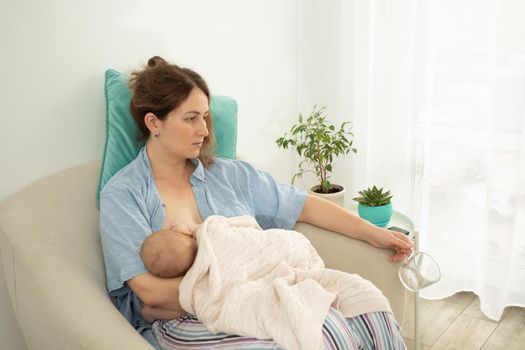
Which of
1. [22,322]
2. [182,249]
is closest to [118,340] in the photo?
[182,249]

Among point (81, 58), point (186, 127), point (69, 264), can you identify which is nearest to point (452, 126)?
point (186, 127)

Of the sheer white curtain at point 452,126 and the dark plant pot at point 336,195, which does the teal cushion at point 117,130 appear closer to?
the dark plant pot at point 336,195

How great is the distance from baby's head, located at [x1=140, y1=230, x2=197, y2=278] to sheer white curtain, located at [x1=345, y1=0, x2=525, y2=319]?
129 cm

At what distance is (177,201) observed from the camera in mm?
1623

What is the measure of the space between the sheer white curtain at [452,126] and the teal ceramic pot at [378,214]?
49 centimetres

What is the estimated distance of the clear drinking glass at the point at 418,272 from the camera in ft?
4.89

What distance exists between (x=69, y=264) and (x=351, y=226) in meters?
0.79

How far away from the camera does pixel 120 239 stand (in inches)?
56.2

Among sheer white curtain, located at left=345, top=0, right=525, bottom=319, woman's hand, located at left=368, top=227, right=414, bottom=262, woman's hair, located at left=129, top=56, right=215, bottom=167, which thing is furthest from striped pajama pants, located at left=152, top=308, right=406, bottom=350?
sheer white curtain, located at left=345, top=0, right=525, bottom=319

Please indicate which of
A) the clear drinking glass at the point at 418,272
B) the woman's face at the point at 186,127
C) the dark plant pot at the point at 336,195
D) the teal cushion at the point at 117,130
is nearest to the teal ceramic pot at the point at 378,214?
the dark plant pot at the point at 336,195

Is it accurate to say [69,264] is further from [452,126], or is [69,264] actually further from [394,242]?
[452,126]

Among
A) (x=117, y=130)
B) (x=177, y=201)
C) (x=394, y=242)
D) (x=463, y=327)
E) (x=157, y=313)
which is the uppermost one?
(x=117, y=130)

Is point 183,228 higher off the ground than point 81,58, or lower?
lower

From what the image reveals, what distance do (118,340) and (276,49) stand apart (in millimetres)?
1613
